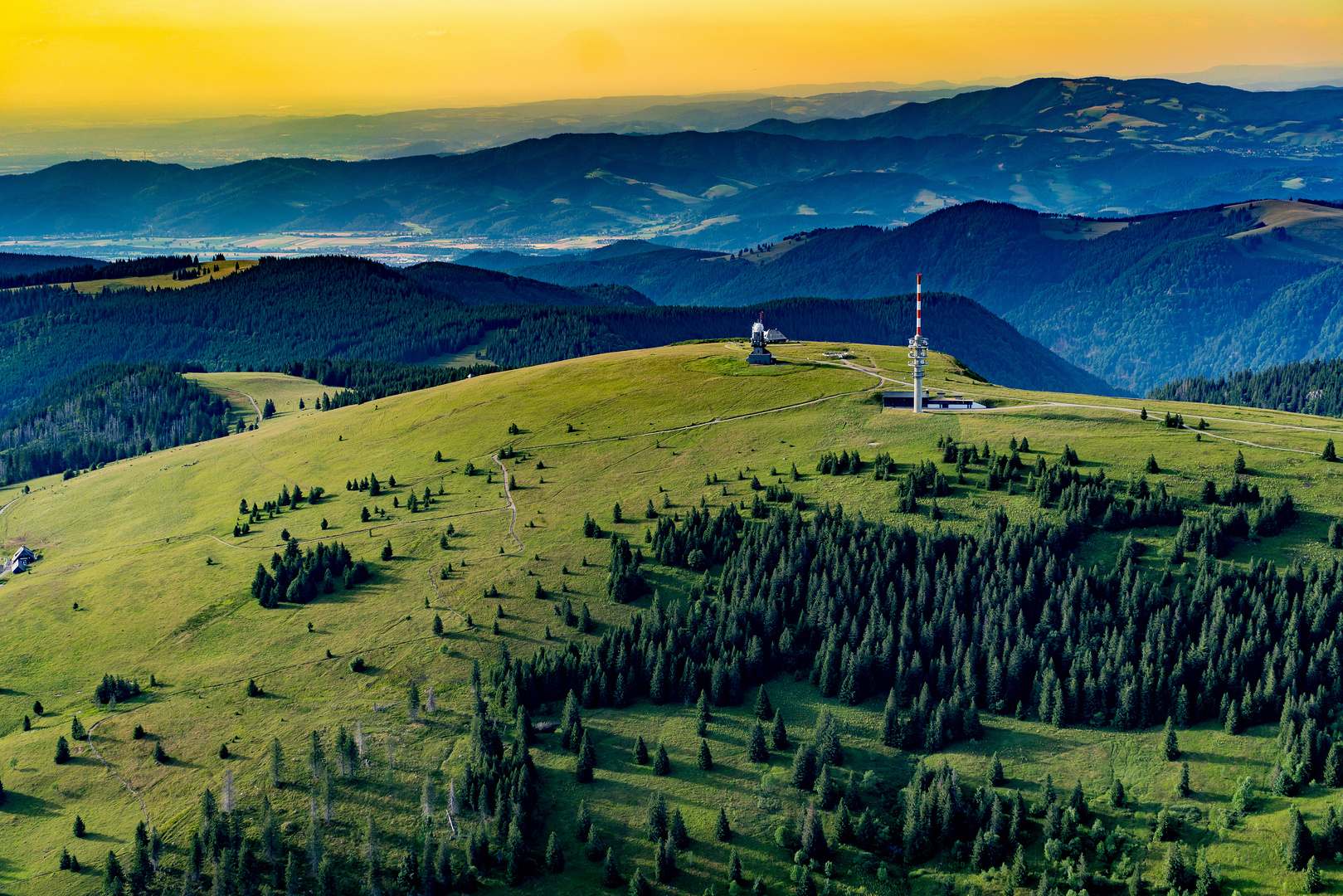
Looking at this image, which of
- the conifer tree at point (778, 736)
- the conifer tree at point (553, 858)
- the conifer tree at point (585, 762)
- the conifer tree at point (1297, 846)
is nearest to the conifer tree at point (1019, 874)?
the conifer tree at point (1297, 846)

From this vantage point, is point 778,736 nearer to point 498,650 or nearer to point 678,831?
point 678,831

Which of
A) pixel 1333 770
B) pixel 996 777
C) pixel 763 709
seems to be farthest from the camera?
pixel 763 709

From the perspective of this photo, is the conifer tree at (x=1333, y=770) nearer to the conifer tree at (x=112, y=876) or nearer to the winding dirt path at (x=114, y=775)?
the winding dirt path at (x=114, y=775)

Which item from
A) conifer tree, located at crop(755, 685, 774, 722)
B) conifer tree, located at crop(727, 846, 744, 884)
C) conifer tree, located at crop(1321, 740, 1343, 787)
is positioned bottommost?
conifer tree, located at crop(727, 846, 744, 884)

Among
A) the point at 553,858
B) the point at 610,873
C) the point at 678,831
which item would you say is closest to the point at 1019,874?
the point at 678,831

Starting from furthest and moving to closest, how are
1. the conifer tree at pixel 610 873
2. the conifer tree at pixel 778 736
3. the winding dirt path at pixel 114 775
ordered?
the conifer tree at pixel 778 736, the winding dirt path at pixel 114 775, the conifer tree at pixel 610 873

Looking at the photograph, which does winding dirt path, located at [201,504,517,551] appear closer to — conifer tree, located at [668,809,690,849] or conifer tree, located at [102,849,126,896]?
conifer tree, located at [102,849,126,896]

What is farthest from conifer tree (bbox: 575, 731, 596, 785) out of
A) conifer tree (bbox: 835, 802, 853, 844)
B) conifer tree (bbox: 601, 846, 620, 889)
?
conifer tree (bbox: 835, 802, 853, 844)

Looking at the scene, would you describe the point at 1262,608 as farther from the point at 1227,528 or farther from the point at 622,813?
the point at 622,813
